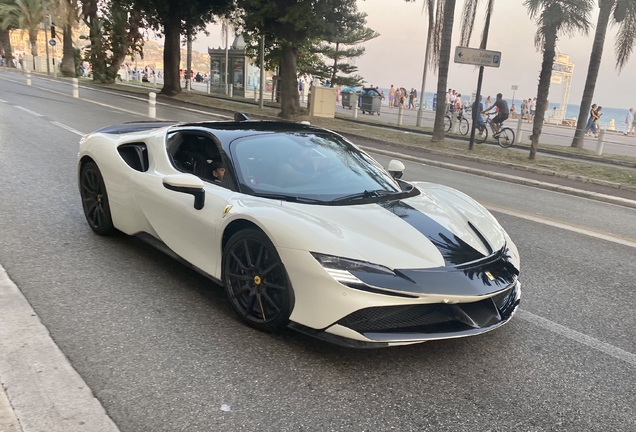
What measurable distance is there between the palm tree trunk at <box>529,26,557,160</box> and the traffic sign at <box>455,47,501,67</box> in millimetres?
1345

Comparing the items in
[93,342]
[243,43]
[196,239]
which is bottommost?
[93,342]

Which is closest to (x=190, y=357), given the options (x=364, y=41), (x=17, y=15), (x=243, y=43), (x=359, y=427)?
(x=359, y=427)

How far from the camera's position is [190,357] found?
3131 millimetres

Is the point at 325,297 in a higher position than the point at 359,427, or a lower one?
higher

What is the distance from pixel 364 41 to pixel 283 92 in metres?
19.1

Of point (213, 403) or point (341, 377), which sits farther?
point (341, 377)

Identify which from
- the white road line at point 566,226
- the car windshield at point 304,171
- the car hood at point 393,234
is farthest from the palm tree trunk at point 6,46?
the car hood at point 393,234

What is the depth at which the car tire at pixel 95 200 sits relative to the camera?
16.3 ft

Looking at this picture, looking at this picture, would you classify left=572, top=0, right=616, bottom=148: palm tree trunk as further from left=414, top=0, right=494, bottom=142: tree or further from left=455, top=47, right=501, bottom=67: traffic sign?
left=455, top=47, right=501, bottom=67: traffic sign

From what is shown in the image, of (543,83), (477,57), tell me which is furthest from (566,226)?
(477,57)

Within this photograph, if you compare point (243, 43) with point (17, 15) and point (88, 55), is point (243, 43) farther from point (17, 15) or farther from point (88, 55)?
point (17, 15)

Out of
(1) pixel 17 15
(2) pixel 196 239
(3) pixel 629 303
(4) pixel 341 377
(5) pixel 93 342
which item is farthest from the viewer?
(1) pixel 17 15

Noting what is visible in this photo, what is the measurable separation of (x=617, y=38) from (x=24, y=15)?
229 feet

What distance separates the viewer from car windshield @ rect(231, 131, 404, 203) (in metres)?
3.70
